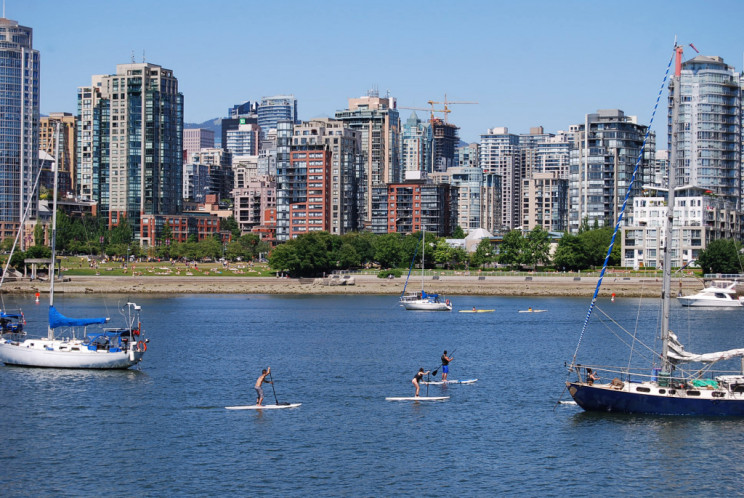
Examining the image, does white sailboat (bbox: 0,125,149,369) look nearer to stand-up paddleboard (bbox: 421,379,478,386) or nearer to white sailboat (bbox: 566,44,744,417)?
stand-up paddleboard (bbox: 421,379,478,386)

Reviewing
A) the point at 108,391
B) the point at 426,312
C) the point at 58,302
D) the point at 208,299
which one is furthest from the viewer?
the point at 208,299

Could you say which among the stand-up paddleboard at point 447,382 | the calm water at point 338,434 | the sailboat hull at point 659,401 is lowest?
the calm water at point 338,434

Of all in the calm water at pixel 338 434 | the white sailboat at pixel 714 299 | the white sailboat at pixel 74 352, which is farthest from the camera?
the white sailboat at pixel 714 299

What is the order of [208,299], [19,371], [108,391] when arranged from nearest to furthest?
[108,391] → [19,371] → [208,299]

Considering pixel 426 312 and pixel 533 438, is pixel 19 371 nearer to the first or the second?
pixel 533 438

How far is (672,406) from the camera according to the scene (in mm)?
59344

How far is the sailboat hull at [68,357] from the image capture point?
259 feet

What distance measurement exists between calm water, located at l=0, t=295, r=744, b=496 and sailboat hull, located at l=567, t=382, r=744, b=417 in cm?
71

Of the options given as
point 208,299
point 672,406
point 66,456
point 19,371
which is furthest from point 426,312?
point 66,456

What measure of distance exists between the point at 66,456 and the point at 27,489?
6130 millimetres

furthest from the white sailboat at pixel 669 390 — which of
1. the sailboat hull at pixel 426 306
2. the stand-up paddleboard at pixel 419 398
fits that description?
the sailboat hull at pixel 426 306

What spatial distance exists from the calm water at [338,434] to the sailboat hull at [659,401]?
712mm

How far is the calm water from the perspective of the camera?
4731cm

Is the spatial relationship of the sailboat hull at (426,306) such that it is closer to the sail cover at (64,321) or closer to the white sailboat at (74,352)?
the white sailboat at (74,352)
